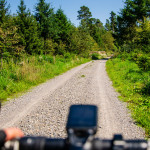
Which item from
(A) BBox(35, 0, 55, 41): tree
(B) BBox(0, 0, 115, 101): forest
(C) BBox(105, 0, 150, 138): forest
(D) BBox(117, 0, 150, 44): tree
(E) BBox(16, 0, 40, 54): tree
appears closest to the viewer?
(C) BBox(105, 0, 150, 138): forest

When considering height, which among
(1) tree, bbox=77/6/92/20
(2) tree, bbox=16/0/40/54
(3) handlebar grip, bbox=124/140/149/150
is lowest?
(3) handlebar grip, bbox=124/140/149/150

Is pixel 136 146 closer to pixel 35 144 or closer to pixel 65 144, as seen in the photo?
pixel 65 144

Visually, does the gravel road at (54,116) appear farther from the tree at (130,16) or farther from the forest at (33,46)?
the tree at (130,16)

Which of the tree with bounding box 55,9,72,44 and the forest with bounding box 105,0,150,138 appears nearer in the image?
the forest with bounding box 105,0,150,138

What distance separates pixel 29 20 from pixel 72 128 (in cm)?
2070

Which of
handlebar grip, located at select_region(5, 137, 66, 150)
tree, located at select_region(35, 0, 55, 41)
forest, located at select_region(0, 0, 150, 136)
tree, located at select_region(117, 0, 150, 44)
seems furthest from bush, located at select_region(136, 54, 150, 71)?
tree, located at select_region(117, 0, 150, 44)

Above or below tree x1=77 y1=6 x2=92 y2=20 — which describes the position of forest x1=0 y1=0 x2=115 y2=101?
below

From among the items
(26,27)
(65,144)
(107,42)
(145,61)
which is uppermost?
(107,42)

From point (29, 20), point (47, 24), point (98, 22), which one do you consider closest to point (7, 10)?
point (29, 20)

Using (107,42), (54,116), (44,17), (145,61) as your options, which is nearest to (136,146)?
(54,116)

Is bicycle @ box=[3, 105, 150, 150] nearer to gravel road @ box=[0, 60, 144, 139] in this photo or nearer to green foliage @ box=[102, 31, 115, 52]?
gravel road @ box=[0, 60, 144, 139]

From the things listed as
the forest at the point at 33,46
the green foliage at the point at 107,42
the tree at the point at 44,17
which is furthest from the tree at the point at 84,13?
the tree at the point at 44,17

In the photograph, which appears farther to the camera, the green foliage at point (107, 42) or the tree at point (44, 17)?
the green foliage at point (107, 42)

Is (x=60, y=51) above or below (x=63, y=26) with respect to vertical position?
below
